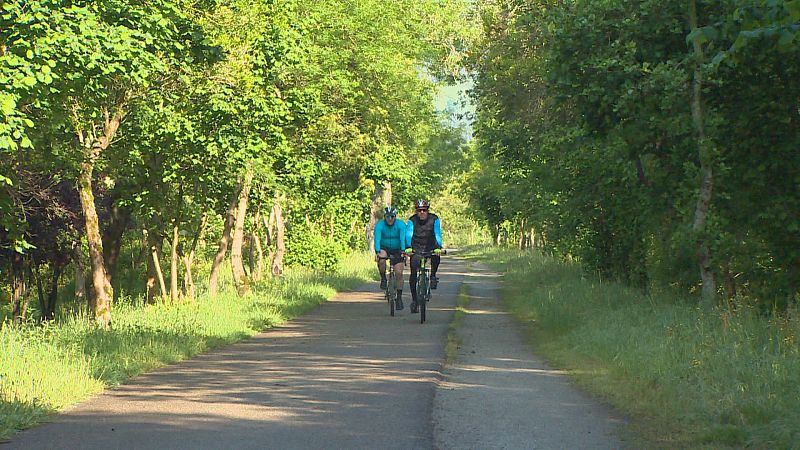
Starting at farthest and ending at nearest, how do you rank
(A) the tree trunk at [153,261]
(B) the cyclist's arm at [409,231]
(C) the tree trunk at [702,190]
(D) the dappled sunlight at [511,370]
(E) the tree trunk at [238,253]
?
(E) the tree trunk at [238,253], (A) the tree trunk at [153,261], (B) the cyclist's arm at [409,231], (C) the tree trunk at [702,190], (D) the dappled sunlight at [511,370]

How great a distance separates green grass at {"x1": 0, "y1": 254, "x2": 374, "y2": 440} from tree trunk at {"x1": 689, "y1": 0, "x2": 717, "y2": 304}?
7.49 meters

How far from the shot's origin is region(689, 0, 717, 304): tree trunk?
1609 cm

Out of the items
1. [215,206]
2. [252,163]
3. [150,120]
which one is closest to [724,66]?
[150,120]

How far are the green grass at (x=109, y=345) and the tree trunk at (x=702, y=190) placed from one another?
7.49m

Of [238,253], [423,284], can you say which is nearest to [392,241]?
[423,284]

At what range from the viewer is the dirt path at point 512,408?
27.1ft

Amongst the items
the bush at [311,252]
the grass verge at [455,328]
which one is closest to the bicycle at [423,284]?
the grass verge at [455,328]

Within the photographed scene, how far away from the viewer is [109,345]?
14227 mm

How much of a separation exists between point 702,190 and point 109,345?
9249 mm

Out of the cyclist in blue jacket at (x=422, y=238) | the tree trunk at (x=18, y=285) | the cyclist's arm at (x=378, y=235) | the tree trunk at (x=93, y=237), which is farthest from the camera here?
the tree trunk at (x=18, y=285)

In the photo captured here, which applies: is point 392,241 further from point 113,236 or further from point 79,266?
point 79,266

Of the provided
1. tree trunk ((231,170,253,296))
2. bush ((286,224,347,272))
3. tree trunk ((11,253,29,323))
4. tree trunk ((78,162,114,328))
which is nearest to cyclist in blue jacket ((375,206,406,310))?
tree trunk ((78,162,114,328))

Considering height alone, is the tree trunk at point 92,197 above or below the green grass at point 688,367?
above

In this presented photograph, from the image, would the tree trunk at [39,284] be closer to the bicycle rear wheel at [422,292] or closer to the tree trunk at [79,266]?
the tree trunk at [79,266]
